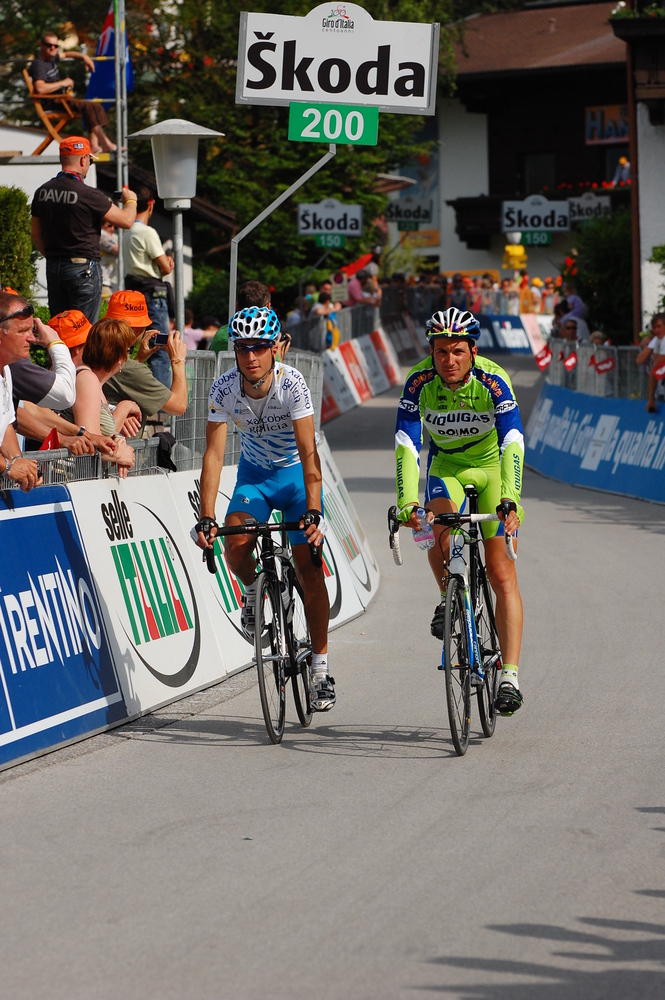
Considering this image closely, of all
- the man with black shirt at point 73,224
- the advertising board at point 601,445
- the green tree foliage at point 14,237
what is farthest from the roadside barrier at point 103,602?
the advertising board at point 601,445

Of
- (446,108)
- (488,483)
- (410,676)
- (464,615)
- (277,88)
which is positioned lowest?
(410,676)

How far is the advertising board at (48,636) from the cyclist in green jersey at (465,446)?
69.2 inches

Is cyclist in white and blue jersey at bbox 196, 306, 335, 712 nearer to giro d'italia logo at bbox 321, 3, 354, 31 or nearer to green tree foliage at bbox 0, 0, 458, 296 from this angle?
giro d'italia logo at bbox 321, 3, 354, 31

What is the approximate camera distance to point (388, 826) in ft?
19.2

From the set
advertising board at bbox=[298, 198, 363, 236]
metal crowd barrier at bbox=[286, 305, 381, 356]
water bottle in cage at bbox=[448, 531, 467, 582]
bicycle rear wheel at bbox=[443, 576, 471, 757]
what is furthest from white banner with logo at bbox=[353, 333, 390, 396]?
bicycle rear wheel at bbox=[443, 576, 471, 757]

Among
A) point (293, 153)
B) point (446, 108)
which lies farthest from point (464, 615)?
point (446, 108)

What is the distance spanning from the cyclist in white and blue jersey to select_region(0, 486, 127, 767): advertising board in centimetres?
76

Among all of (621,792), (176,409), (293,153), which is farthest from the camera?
(293,153)

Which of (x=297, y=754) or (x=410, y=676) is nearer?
(x=297, y=754)

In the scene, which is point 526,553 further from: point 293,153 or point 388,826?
point 293,153

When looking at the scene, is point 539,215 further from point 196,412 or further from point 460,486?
point 460,486

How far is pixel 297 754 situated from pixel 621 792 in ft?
5.43

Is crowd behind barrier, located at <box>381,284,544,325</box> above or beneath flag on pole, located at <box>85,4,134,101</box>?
beneath

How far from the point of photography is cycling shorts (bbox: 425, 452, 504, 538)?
24.7ft
